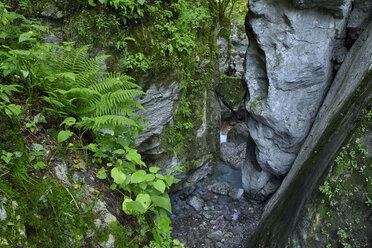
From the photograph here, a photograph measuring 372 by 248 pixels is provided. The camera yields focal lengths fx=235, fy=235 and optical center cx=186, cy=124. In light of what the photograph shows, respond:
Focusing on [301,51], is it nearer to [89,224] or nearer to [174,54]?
[174,54]

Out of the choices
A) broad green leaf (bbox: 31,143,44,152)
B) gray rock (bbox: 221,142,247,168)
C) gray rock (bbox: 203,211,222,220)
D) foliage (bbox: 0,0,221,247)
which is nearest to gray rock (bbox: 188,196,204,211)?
gray rock (bbox: 203,211,222,220)

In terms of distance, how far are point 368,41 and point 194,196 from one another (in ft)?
23.3

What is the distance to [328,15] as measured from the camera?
20.2 feet

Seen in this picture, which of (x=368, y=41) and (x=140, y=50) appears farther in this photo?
(x=140, y=50)

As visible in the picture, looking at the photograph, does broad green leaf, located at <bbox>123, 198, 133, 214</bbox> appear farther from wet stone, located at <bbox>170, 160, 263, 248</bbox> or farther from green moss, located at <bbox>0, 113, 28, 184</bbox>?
wet stone, located at <bbox>170, 160, 263, 248</bbox>

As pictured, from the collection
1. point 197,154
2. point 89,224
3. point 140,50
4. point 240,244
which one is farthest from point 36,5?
point 240,244

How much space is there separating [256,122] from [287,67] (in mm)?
2078

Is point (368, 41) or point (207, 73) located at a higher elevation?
point (368, 41)

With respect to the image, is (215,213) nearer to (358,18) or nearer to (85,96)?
(85,96)

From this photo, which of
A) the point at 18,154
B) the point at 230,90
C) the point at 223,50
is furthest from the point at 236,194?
the point at 18,154

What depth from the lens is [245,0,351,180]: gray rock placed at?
628 cm

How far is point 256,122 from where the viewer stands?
7.96 metres

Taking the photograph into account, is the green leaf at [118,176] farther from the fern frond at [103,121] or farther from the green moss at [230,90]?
the green moss at [230,90]

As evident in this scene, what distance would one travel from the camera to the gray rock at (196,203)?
28.6 feet
